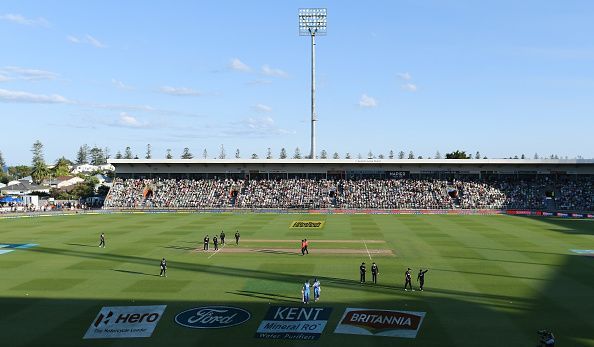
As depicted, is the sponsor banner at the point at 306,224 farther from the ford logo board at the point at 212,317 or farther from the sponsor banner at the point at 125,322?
the sponsor banner at the point at 125,322

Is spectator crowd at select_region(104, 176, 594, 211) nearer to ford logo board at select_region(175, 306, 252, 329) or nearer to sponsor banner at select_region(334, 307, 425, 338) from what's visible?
ford logo board at select_region(175, 306, 252, 329)

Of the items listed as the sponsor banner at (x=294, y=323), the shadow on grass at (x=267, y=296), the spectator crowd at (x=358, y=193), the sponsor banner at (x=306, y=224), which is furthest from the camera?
the spectator crowd at (x=358, y=193)

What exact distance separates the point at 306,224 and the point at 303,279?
103 ft

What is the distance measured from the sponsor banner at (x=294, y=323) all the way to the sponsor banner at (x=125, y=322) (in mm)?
5078

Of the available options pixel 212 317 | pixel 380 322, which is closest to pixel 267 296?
pixel 212 317

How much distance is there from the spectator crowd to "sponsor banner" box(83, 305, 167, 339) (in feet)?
200

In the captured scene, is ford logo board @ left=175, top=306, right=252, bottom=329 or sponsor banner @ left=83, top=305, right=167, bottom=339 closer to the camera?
sponsor banner @ left=83, top=305, right=167, bottom=339

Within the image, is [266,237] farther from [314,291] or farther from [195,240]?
[314,291]

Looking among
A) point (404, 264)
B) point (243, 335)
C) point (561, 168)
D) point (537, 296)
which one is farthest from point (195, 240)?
point (561, 168)

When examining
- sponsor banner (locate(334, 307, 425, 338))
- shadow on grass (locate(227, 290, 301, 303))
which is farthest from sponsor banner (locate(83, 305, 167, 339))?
sponsor banner (locate(334, 307, 425, 338))

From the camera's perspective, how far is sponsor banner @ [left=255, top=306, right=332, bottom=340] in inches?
805

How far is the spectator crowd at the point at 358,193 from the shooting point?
83.7m

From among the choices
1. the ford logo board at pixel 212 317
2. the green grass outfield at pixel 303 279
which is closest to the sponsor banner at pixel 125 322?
the green grass outfield at pixel 303 279

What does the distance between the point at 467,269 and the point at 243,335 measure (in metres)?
19.0
